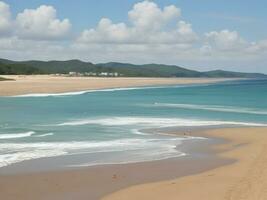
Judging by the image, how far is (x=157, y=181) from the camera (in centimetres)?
1535

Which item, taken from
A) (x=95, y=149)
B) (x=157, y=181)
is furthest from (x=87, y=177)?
(x=95, y=149)

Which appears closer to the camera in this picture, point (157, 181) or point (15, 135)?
point (157, 181)

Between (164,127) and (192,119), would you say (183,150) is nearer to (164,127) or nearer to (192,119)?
(164,127)

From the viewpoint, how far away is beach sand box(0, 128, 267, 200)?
43.8 ft

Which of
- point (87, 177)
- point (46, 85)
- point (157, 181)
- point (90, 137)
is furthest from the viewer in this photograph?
point (46, 85)

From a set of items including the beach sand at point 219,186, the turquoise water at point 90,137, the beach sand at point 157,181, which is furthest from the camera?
the turquoise water at point 90,137

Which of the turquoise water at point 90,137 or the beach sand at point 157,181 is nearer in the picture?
the beach sand at point 157,181

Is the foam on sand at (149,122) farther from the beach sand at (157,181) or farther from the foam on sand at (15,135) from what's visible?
the beach sand at (157,181)

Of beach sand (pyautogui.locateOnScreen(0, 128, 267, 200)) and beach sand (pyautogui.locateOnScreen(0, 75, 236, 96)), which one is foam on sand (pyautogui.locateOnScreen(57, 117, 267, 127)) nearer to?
beach sand (pyautogui.locateOnScreen(0, 128, 267, 200))

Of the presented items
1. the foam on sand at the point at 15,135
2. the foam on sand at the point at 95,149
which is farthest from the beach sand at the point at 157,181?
the foam on sand at the point at 15,135

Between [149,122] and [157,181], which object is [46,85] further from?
[157,181]

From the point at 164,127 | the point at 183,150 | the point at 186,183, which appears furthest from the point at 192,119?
the point at 186,183

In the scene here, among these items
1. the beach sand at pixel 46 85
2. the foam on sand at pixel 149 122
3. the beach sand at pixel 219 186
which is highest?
the beach sand at pixel 219 186

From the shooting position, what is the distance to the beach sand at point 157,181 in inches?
526
